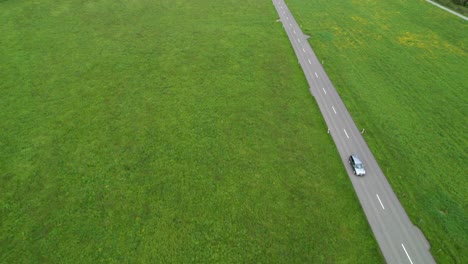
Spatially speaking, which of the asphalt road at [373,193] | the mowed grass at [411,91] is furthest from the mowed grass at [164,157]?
the mowed grass at [411,91]

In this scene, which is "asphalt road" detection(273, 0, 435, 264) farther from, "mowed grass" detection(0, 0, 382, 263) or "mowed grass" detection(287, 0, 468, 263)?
"mowed grass" detection(0, 0, 382, 263)

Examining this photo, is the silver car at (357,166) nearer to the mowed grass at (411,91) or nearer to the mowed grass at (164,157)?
the mowed grass at (164,157)

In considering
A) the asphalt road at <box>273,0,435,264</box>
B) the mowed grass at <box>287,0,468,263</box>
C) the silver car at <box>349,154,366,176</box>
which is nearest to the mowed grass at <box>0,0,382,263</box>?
the asphalt road at <box>273,0,435,264</box>

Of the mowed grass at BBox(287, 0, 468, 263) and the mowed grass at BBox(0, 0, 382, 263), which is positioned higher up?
the mowed grass at BBox(287, 0, 468, 263)

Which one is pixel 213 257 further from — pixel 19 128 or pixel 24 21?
pixel 24 21

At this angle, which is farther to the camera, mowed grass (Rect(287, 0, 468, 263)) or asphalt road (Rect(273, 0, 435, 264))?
mowed grass (Rect(287, 0, 468, 263))

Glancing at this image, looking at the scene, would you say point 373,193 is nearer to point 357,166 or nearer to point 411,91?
point 357,166
